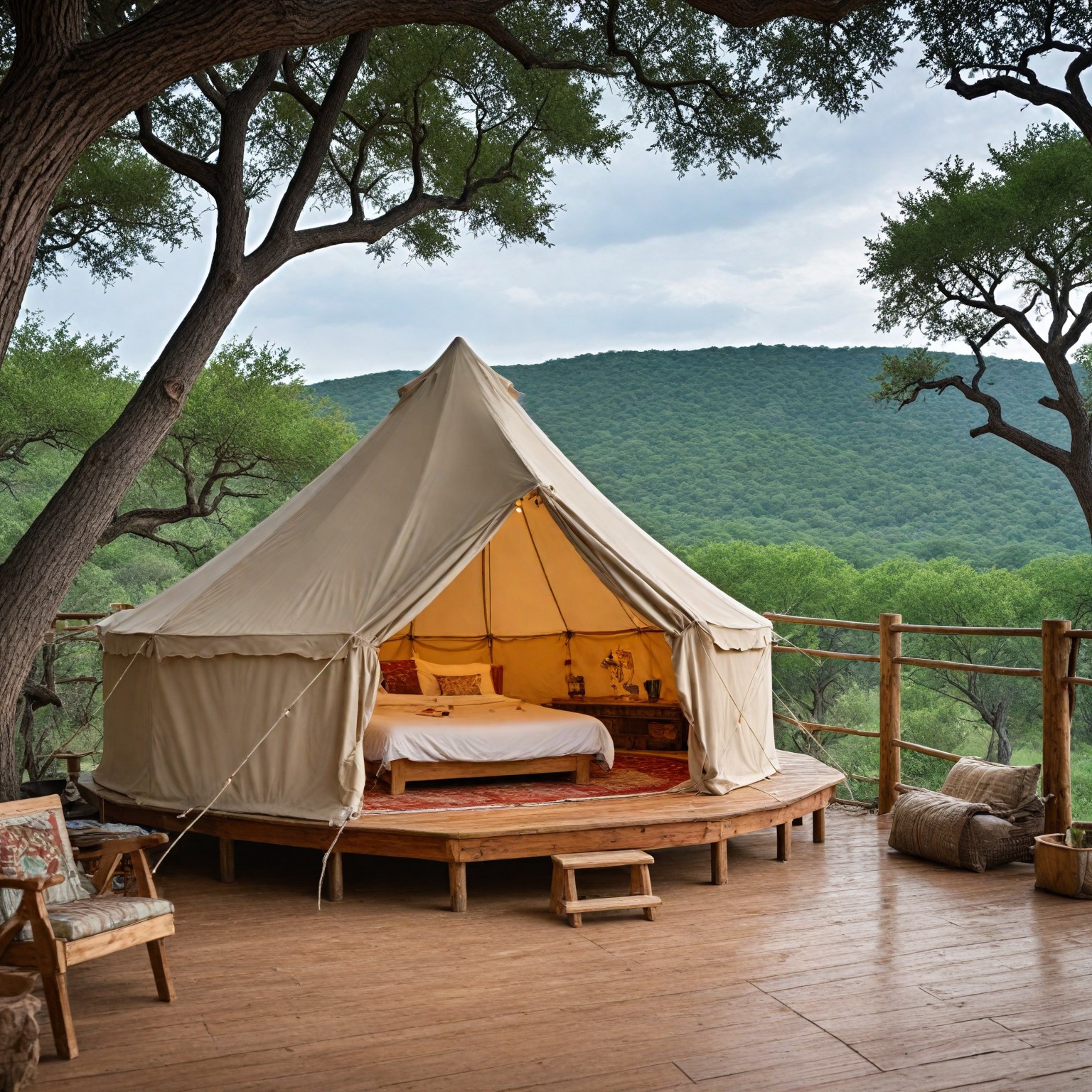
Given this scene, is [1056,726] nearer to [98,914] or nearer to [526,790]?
[526,790]

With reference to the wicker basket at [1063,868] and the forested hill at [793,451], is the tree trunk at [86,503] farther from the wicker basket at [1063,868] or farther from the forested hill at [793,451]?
the forested hill at [793,451]

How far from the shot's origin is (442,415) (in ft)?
23.3

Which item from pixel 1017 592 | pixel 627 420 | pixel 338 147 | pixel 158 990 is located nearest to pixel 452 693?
pixel 158 990

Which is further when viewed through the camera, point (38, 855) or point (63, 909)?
point (38, 855)

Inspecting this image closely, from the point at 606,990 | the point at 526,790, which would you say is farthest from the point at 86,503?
the point at 606,990

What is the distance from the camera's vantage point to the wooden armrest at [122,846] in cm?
442

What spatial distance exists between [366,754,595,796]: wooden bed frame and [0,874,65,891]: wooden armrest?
3.02 meters

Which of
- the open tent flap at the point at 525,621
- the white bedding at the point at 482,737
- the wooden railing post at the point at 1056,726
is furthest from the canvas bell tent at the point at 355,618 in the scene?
the open tent flap at the point at 525,621

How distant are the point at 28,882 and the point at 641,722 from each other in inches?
229

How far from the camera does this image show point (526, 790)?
22.3 feet

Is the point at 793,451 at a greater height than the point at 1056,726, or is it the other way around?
the point at 793,451

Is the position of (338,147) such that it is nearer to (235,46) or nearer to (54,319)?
(54,319)

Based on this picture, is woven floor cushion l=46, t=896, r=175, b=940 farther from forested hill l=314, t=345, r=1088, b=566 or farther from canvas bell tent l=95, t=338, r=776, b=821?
forested hill l=314, t=345, r=1088, b=566

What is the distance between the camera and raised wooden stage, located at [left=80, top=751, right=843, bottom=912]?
5.37m
